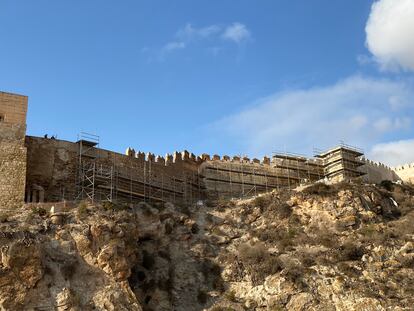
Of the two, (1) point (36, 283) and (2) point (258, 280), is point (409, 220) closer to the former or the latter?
(2) point (258, 280)

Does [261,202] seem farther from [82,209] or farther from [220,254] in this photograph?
[82,209]

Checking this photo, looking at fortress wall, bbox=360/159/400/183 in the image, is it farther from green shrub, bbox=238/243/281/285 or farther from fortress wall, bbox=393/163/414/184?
green shrub, bbox=238/243/281/285

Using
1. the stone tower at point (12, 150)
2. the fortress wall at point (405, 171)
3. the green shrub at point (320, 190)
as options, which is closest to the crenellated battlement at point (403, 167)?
the fortress wall at point (405, 171)

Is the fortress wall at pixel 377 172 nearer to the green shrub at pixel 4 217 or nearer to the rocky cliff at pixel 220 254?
the rocky cliff at pixel 220 254

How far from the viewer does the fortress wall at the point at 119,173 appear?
94.2 ft

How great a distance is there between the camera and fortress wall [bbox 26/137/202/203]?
1131 inches

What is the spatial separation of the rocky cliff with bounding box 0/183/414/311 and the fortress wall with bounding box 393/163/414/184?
1113cm

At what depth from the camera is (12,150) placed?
2689 centimetres

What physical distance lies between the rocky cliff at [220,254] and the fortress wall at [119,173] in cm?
210

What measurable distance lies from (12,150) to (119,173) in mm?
5950

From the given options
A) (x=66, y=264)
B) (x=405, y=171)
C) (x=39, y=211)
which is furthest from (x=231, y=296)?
(x=405, y=171)

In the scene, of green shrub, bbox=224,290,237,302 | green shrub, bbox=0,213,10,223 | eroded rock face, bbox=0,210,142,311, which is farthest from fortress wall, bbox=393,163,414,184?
green shrub, bbox=0,213,10,223

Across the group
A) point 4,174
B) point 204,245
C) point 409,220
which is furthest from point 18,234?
point 409,220

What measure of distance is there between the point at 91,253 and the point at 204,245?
650cm
